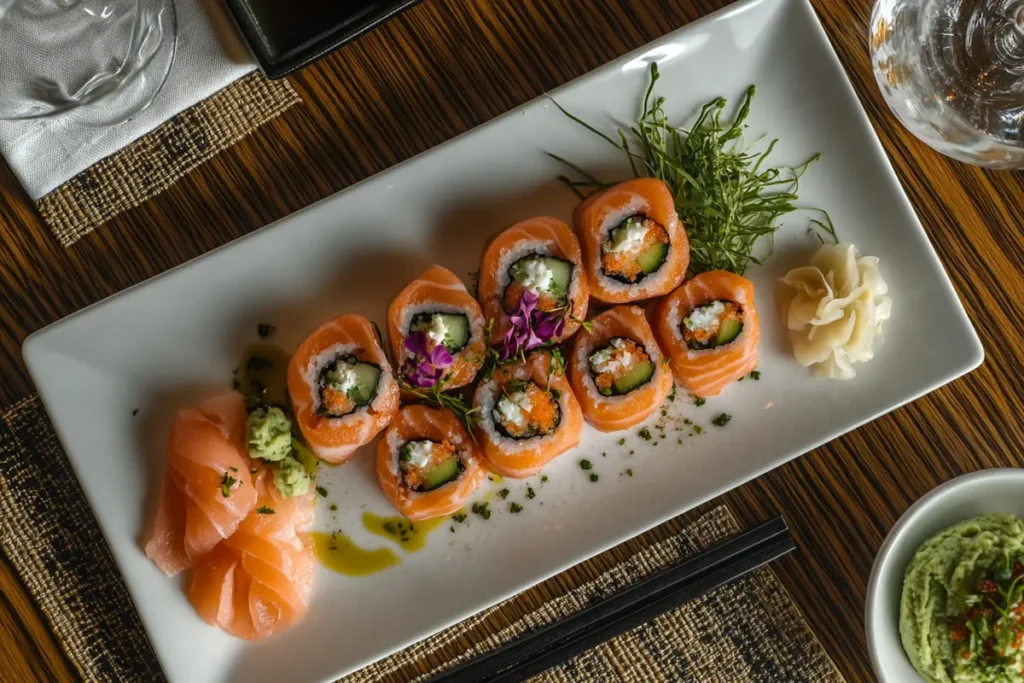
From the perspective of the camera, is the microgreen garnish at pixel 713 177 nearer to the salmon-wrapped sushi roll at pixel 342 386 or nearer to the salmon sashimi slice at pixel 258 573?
the salmon-wrapped sushi roll at pixel 342 386

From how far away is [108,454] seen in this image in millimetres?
2055

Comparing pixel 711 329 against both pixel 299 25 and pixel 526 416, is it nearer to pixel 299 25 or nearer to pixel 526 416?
pixel 526 416

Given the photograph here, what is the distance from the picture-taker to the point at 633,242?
2.03 meters

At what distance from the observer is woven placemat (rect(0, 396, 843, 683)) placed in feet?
6.99

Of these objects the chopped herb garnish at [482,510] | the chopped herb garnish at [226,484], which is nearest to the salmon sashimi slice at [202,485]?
the chopped herb garnish at [226,484]

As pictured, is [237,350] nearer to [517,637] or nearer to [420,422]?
[420,422]

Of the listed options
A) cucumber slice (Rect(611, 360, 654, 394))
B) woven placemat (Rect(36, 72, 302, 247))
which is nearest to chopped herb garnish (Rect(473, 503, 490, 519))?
cucumber slice (Rect(611, 360, 654, 394))

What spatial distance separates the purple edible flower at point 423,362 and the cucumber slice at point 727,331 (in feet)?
2.08

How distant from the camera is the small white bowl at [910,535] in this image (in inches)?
77.4

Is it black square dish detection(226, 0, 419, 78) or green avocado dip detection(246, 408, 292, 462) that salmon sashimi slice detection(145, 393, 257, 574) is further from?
black square dish detection(226, 0, 419, 78)

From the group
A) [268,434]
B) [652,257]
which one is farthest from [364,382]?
[652,257]

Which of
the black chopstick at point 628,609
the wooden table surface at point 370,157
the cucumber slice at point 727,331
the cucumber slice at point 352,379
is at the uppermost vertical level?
the wooden table surface at point 370,157

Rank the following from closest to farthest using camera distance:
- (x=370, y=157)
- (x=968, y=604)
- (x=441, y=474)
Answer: (x=968, y=604), (x=441, y=474), (x=370, y=157)

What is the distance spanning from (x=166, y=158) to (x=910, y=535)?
200 centimetres
